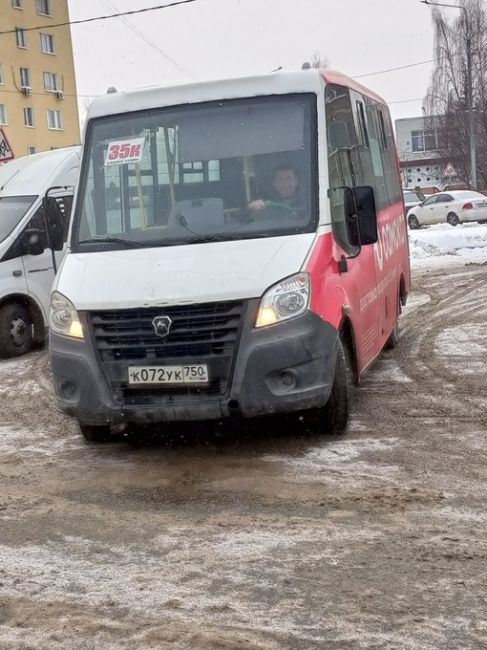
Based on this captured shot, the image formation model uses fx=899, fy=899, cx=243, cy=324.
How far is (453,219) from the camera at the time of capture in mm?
34125

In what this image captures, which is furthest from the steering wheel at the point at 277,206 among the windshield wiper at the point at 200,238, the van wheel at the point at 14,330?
the van wheel at the point at 14,330

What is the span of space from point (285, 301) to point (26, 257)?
20.9ft

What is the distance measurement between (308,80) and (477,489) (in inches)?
125

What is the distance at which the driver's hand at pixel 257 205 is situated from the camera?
619 centimetres

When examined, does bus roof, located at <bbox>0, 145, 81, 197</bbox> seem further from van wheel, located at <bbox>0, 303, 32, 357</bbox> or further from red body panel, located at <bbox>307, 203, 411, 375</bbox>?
red body panel, located at <bbox>307, 203, 411, 375</bbox>

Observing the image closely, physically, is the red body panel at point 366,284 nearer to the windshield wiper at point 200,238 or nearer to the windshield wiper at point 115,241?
the windshield wiper at point 200,238

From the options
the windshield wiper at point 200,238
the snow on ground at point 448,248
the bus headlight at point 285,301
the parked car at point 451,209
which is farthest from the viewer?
the parked car at point 451,209

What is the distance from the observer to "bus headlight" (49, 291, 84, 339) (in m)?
5.92

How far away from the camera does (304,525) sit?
4.62 metres

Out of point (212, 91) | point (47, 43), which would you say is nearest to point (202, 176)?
point (212, 91)

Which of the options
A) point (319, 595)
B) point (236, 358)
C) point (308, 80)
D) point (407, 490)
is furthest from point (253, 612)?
point (308, 80)

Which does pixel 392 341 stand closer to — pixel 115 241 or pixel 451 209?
pixel 115 241

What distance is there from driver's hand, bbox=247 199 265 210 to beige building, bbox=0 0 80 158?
49199 mm

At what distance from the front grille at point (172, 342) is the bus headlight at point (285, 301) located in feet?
0.49
